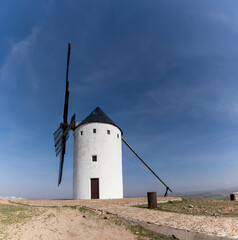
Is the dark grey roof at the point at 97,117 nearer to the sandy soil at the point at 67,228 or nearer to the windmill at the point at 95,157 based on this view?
the windmill at the point at 95,157

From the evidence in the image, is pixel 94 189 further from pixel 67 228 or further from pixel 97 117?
pixel 67 228

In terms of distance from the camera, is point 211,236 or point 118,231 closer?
point 211,236

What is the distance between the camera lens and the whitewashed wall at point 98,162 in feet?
66.8

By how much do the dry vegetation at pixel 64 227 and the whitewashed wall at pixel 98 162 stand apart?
9.71 meters

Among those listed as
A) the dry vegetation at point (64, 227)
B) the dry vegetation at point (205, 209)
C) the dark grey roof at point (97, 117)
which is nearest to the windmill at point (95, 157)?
the dark grey roof at point (97, 117)

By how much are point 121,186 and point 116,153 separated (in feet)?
12.0

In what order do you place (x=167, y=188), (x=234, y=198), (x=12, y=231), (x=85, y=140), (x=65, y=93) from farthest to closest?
(x=167, y=188), (x=65, y=93), (x=85, y=140), (x=234, y=198), (x=12, y=231)

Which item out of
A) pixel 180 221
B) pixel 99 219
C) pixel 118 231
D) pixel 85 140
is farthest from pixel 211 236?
pixel 85 140

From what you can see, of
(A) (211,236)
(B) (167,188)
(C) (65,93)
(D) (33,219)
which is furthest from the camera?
(B) (167,188)

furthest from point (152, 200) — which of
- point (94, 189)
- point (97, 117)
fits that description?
point (97, 117)

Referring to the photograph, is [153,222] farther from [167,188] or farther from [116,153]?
[167,188]

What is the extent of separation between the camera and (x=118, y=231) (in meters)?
8.19

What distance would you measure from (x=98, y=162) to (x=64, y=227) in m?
11.8

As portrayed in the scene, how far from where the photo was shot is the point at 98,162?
814 inches
